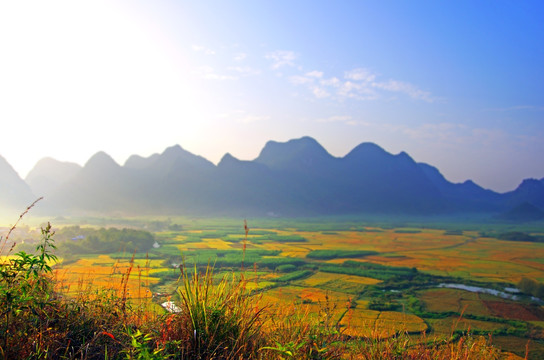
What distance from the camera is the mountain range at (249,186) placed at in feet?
288

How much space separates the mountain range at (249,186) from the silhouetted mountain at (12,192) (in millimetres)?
292

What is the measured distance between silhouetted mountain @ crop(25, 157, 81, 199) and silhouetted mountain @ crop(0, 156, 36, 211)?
23.3 meters

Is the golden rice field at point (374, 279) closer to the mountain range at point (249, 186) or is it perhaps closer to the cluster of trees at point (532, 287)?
the cluster of trees at point (532, 287)

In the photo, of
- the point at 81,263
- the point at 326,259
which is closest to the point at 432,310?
the point at 326,259

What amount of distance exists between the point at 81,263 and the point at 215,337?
83.1ft

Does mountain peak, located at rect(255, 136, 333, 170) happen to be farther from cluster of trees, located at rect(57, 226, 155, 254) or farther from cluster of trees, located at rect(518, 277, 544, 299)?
cluster of trees, located at rect(518, 277, 544, 299)

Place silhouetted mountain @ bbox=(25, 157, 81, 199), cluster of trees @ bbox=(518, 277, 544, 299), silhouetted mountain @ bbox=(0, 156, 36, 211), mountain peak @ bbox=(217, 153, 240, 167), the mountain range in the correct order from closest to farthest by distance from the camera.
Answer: cluster of trees @ bbox=(518, 277, 544, 299) < silhouetted mountain @ bbox=(0, 156, 36, 211) < the mountain range < silhouetted mountain @ bbox=(25, 157, 81, 199) < mountain peak @ bbox=(217, 153, 240, 167)

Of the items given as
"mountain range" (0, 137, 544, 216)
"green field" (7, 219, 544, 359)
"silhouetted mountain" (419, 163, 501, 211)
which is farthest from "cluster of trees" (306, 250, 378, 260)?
"silhouetted mountain" (419, 163, 501, 211)

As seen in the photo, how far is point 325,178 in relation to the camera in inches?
5369

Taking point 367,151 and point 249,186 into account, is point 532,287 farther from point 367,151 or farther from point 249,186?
point 367,151

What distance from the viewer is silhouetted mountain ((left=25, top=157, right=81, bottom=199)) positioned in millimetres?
110375

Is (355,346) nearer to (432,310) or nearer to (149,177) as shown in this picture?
(432,310)

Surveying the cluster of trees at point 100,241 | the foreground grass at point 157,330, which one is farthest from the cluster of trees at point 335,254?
the foreground grass at point 157,330

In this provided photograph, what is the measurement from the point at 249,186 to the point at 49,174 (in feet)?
224
